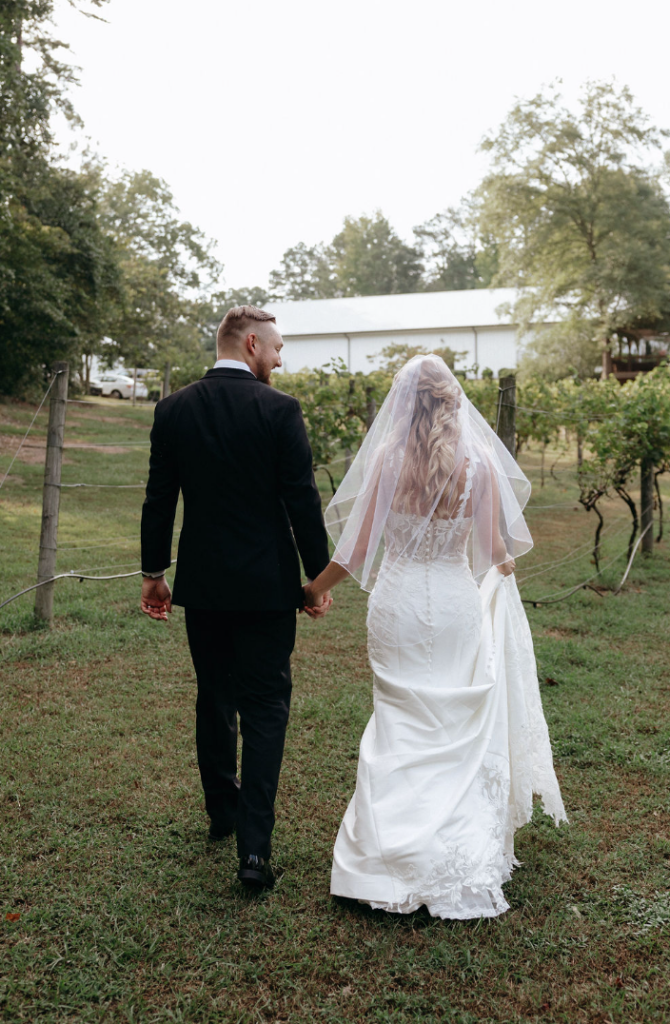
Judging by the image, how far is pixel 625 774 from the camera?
3898mm

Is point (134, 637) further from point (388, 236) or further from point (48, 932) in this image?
point (388, 236)

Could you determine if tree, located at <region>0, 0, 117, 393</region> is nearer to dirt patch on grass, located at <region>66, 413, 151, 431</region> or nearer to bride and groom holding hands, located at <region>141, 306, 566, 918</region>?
dirt patch on grass, located at <region>66, 413, 151, 431</region>

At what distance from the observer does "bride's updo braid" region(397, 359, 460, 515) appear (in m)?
3.00

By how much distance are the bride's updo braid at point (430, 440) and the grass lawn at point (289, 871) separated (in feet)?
4.80

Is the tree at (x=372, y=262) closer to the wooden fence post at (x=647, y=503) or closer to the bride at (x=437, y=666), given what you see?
the wooden fence post at (x=647, y=503)

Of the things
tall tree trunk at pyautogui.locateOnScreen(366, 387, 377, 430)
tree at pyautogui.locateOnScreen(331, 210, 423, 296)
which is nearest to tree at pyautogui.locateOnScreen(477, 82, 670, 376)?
tall tree trunk at pyautogui.locateOnScreen(366, 387, 377, 430)

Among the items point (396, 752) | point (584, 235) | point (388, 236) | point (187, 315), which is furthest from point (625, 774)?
point (388, 236)

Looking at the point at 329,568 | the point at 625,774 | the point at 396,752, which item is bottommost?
the point at 625,774

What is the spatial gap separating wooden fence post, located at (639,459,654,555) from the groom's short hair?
6833 mm

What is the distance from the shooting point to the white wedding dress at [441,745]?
274 centimetres

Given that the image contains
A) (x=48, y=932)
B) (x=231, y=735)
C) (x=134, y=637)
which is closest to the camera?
(x=48, y=932)

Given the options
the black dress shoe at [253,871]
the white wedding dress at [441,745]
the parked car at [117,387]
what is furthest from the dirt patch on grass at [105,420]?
the black dress shoe at [253,871]

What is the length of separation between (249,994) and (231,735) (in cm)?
93

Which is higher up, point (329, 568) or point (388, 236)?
point (388, 236)
